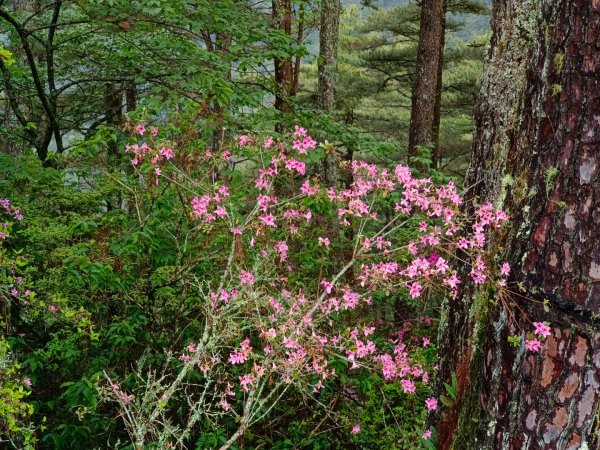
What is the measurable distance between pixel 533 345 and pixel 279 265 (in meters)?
2.34

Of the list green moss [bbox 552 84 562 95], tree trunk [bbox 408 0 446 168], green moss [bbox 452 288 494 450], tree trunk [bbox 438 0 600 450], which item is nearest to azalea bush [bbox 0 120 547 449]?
green moss [bbox 452 288 494 450]

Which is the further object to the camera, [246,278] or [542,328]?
[246,278]

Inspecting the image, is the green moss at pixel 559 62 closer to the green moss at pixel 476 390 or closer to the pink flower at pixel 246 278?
the green moss at pixel 476 390

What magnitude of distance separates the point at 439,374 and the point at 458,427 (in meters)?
0.35

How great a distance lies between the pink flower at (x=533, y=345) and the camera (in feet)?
5.92

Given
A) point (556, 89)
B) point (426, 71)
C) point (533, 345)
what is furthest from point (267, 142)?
point (426, 71)

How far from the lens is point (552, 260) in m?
1.78

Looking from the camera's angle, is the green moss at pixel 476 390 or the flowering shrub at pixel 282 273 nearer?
the green moss at pixel 476 390

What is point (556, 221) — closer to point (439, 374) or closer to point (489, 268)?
point (489, 268)

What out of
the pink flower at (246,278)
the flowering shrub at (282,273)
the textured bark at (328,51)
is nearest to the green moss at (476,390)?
the flowering shrub at (282,273)

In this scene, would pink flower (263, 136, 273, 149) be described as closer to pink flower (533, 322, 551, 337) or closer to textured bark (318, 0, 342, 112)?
pink flower (533, 322, 551, 337)

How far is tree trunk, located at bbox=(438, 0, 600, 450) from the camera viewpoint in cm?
172

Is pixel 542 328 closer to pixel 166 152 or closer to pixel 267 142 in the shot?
pixel 267 142

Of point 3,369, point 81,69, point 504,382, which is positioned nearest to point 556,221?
point 504,382
